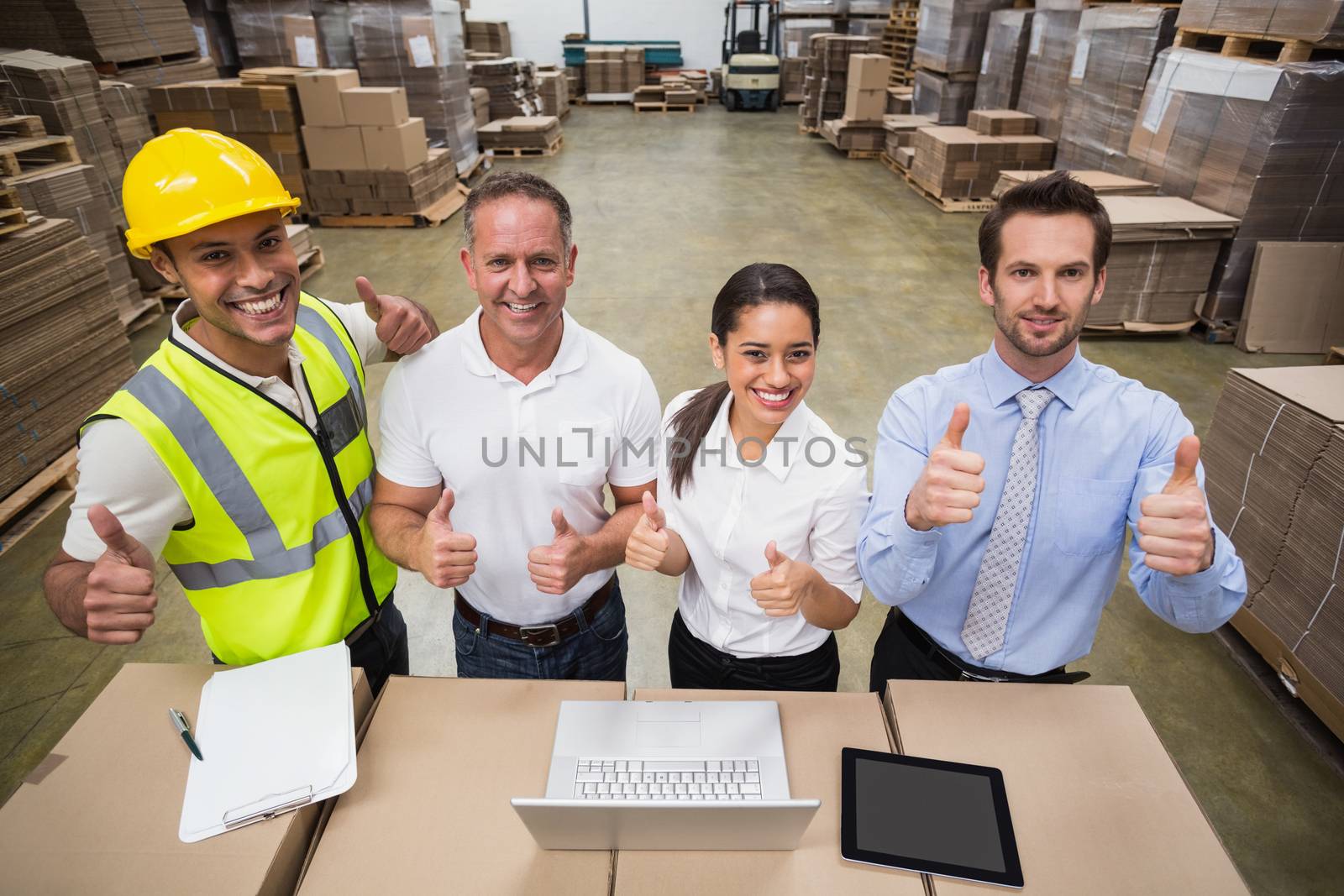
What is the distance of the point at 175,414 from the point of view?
1469 millimetres

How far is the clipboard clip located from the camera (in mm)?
1248

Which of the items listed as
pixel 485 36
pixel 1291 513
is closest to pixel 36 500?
pixel 1291 513

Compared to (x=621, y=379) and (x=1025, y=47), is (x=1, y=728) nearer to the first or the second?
(x=621, y=379)

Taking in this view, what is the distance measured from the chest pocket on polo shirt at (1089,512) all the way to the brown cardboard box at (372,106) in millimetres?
8001

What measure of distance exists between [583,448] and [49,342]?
4.01m

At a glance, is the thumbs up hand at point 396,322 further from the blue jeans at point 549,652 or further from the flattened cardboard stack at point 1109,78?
the flattened cardboard stack at point 1109,78

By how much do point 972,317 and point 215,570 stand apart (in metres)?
6.05

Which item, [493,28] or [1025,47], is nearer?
[1025,47]

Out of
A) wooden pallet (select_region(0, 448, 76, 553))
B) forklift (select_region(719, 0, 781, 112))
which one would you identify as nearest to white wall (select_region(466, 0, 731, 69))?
forklift (select_region(719, 0, 781, 112))

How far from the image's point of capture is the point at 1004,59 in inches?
352

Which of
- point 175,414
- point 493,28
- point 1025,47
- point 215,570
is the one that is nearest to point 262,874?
point 215,570

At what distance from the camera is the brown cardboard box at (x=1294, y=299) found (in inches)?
209

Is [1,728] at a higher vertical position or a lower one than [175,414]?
lower

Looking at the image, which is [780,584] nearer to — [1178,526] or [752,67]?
[1178,526]
